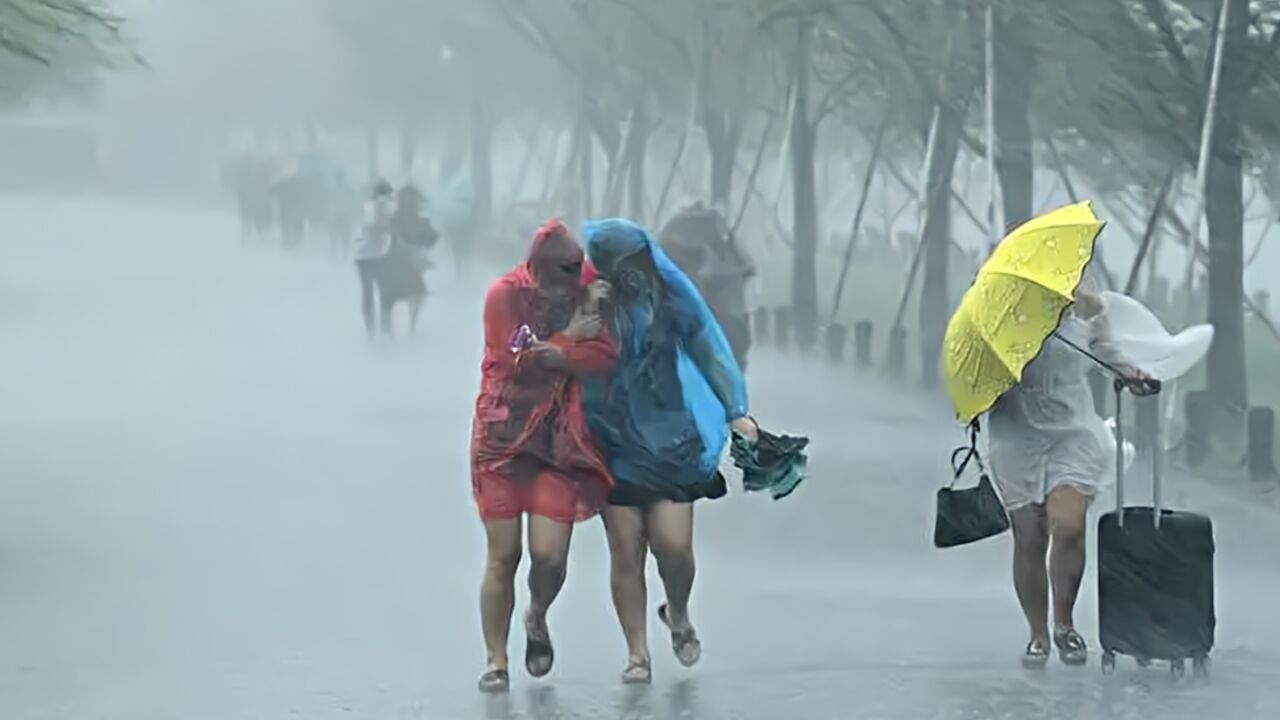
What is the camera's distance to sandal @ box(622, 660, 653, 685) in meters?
8.65

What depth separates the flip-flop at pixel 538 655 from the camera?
340 inches

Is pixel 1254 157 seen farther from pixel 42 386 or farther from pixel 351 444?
pixel 42 386

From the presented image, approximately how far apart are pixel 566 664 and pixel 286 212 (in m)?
31.3

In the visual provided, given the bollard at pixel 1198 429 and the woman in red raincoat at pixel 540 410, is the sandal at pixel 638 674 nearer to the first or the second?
the woman in red raincoat at pixel 540 410

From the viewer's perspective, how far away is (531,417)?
8.30 meters

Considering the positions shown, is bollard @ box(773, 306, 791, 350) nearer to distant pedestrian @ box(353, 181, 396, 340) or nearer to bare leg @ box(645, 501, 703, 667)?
distant pedestrian @ box(353, 181, 396, 340)

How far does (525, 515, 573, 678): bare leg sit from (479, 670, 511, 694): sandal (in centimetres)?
12

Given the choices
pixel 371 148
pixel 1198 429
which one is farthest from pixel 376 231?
Result: pixel 371 148

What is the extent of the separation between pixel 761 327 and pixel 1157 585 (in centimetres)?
2031

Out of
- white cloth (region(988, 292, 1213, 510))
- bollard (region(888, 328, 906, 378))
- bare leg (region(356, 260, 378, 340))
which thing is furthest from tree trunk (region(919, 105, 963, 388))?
white cloth (region(988, 292, 1213, 510))

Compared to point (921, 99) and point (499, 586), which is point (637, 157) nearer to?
point (921, 99)

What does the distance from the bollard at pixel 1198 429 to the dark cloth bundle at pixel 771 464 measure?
870 centimetres

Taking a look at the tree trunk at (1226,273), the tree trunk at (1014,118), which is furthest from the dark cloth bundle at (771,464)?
the tree trunk at (1014,118)

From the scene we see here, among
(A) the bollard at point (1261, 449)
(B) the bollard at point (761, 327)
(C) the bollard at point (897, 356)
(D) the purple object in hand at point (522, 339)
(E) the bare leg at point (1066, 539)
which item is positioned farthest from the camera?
(B) the bollard at point (761, 327)
